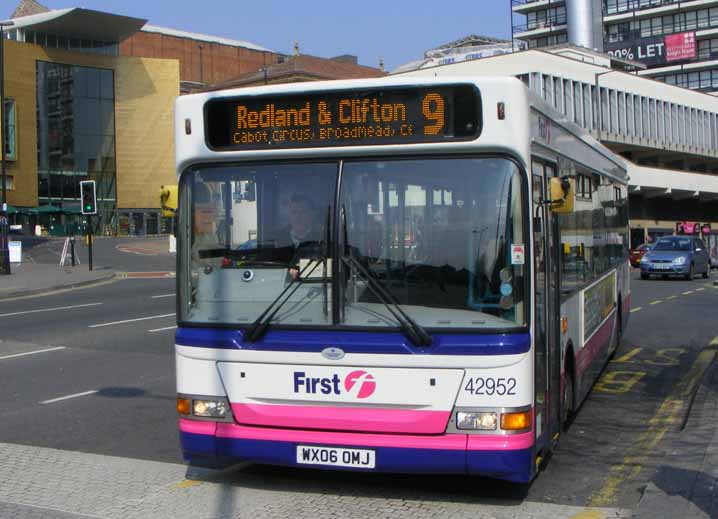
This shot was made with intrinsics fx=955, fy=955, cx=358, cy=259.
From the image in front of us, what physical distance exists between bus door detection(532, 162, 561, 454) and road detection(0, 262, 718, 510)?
519 millimetres

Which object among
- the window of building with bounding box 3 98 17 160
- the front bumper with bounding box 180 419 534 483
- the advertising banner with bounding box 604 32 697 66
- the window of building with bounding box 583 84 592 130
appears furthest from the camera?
the advertising banner with bounding box 604 32 697 66

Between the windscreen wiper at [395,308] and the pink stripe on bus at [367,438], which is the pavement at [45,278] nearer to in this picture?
the pink stripe on bus at [367,438]

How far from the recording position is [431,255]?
6066mm

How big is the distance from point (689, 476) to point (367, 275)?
2723 millimetres

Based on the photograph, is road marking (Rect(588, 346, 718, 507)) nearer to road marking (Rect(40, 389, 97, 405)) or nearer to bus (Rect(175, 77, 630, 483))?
bus (Rect(175, 77, 630, 483))

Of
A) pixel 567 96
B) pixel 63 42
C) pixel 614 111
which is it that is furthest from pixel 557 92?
pixel 63 42

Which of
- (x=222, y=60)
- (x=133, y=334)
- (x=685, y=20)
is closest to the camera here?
(x=133, y=334)

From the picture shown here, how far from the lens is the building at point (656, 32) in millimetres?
98062

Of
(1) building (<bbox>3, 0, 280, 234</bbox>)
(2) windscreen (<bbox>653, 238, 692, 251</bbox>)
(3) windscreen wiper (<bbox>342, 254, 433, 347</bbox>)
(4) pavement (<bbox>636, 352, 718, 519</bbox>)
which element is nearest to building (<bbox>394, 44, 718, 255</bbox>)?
(1) building (<bbox>3, 0, 280, 234</bbox>)

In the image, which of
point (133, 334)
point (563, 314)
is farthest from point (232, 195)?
point (133, 334)

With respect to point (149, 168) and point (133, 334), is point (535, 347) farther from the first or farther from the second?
point (149, 168)

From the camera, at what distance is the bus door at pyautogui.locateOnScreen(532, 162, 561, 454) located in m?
6.28

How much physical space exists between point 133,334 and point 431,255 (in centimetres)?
1162

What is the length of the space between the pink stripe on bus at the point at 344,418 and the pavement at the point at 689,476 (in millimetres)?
1396
